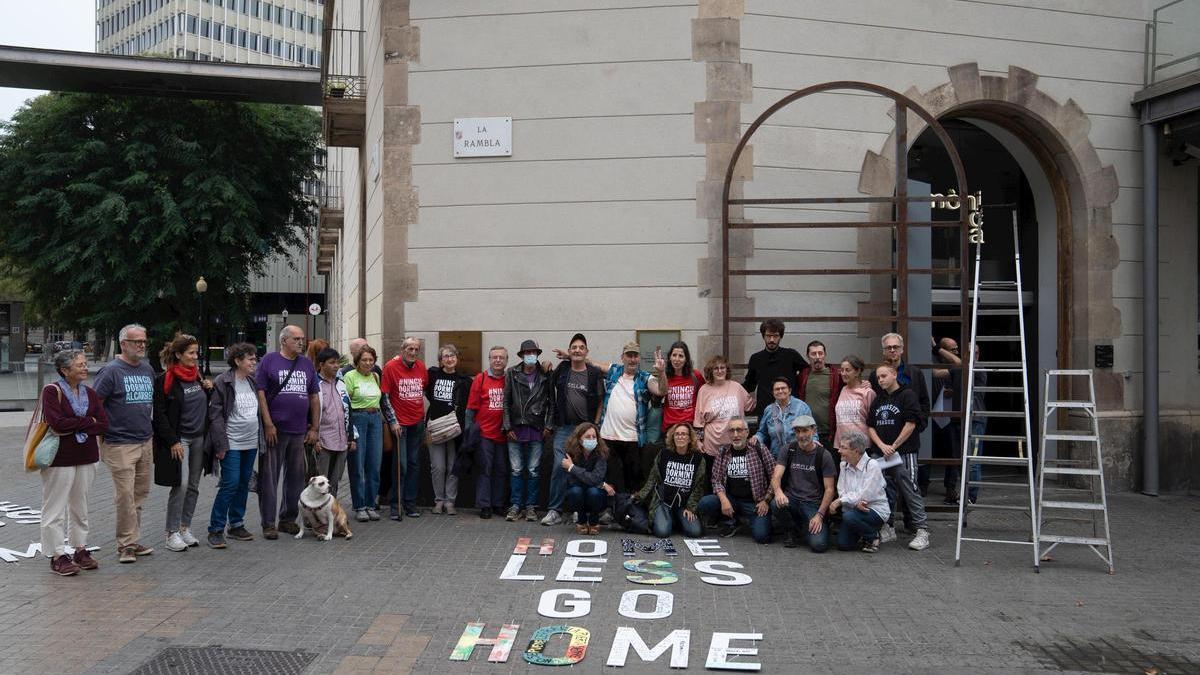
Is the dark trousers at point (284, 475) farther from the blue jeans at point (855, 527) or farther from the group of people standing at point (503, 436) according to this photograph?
the blue jeans at point (855, 527)

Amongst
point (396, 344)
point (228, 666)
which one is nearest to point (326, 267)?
point (396, 344)

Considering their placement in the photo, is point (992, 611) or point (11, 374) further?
point (11, 374)

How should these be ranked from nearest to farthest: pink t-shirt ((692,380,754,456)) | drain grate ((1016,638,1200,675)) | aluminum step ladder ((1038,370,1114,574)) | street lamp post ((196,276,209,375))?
1. drain grate ((1016,638,1200,675))
2. aluminum step ladder ((1038,370,1114,574))
3. pink t-shirt ((692,380,754,456))
4. street lamp post ((196,276,209,375))

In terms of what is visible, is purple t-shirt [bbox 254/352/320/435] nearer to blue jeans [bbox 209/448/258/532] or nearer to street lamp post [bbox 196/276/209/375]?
blue jeans [bbox 209/448/258/532]

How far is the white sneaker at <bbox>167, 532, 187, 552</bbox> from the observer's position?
7781mm

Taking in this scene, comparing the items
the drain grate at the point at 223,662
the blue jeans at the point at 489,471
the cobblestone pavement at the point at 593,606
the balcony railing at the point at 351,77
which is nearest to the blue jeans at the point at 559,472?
the blue jeans at the point at 489,471

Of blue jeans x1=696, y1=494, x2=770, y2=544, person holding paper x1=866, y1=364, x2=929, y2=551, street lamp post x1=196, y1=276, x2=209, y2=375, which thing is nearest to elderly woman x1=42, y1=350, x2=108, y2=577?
blue jeans x1=696, y1=494, x2=770, y2=544

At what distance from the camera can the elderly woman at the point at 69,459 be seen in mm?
6961

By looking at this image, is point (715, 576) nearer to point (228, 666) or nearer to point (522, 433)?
point (522, 433)

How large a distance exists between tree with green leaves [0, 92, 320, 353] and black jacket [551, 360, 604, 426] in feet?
60.1

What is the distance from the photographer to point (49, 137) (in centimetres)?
2516

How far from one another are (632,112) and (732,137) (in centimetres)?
113

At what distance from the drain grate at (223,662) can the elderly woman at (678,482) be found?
395cm

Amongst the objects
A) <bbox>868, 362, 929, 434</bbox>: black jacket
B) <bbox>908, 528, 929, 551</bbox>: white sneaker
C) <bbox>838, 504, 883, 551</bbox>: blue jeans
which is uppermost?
<bbox>868, 362, 929, 434</bbox>: black jacket
